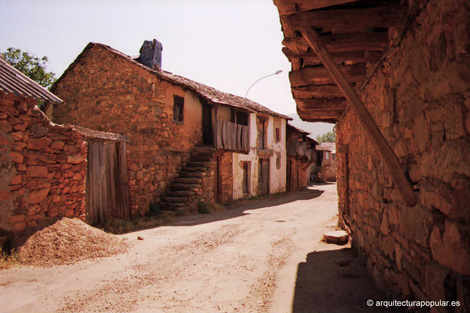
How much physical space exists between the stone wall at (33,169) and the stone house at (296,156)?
1730 cm

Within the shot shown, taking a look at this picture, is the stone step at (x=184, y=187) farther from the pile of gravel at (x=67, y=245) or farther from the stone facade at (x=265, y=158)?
the pile of gravel at (x=67, y=245)

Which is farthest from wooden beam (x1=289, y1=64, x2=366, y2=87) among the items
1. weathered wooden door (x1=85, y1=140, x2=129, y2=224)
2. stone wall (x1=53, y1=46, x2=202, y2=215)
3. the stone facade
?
the stone facade

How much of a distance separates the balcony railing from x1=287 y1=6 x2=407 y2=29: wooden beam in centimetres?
1159

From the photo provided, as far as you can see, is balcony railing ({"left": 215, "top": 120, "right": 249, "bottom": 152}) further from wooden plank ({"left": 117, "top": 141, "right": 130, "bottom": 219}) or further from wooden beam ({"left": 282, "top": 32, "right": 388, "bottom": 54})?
wooden beam ({"left": 282, "top": 32, "right": 388, "bottom": 54})

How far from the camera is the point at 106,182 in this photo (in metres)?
8.77

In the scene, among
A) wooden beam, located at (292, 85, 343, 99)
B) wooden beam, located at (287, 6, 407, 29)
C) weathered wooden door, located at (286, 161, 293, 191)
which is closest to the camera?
wooden beam, located at (287, 6, 407, 29)

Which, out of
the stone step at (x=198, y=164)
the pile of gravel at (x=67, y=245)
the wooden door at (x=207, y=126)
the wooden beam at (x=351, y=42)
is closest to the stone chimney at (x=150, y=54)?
the wooden door at (x=207, y=126)

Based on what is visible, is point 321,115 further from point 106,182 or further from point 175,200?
point 175,200

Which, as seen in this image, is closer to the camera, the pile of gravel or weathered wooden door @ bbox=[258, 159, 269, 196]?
the pile of gravel

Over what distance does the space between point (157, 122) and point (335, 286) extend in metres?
9.16

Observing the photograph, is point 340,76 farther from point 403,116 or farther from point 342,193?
point 342,193

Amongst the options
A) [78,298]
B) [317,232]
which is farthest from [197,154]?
[78,298]

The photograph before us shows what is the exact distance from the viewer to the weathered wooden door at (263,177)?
19.0m

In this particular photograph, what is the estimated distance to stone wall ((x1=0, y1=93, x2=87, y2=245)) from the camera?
16.8ft
